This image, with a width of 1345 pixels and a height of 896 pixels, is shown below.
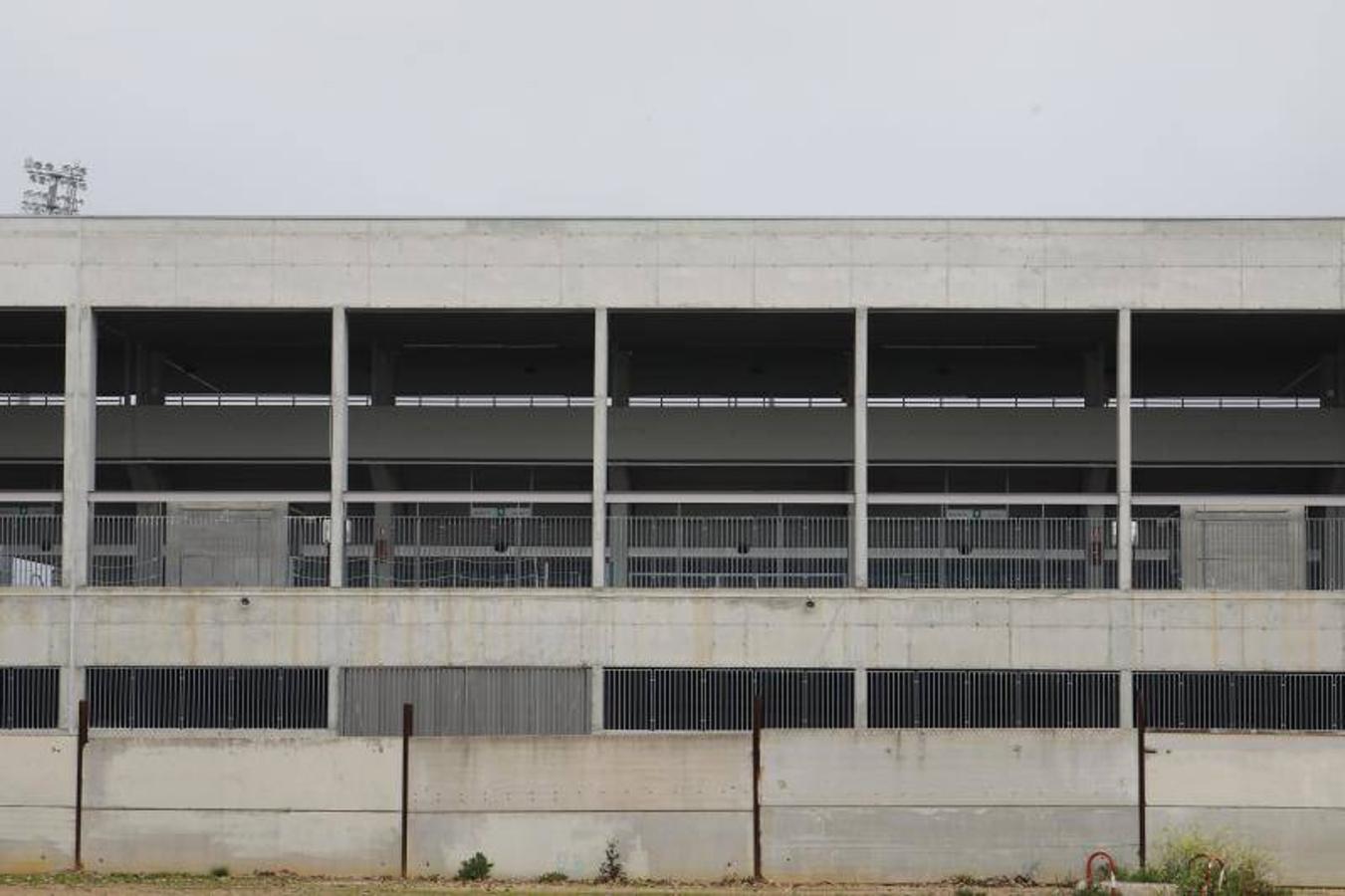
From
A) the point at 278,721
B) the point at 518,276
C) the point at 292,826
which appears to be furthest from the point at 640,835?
the point at 518,276

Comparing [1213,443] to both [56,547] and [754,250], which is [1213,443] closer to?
[754,250]

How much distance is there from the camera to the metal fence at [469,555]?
114 feet

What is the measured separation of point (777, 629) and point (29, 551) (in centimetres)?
1510

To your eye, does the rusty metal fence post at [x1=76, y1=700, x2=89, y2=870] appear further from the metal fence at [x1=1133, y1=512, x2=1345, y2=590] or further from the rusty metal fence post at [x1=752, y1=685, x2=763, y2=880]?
the metal fence at [x1=1133, y1=512, x2=1345, y2=590]

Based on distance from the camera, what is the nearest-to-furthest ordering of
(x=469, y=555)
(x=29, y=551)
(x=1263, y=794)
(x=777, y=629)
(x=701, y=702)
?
(x=1263, y=794) < (x=777, y=629) < (x=701, y=702) < (x=469, y=555) < (x=29, y=551)

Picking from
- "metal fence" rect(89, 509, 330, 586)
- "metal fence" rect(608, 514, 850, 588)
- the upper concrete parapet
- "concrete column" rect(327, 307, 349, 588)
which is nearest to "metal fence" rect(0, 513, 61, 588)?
"metal fence" rect(89, 509, 330, 586)

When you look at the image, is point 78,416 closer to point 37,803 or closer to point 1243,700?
point 37,803

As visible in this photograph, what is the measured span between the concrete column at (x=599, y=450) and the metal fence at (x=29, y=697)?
34.9ft

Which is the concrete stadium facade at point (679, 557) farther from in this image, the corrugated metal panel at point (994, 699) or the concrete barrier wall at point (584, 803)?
the concrete barrier wall at point (584, 803)

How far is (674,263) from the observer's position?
3391 cm

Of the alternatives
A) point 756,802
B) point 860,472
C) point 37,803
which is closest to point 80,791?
point 37,803

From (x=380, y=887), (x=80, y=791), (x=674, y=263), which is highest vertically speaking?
(x=674, y=263)

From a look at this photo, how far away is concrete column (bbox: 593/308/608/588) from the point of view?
33594 mm

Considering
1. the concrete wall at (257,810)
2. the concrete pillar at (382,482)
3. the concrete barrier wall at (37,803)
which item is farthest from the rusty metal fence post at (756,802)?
the concrete pillar at (382,482)
